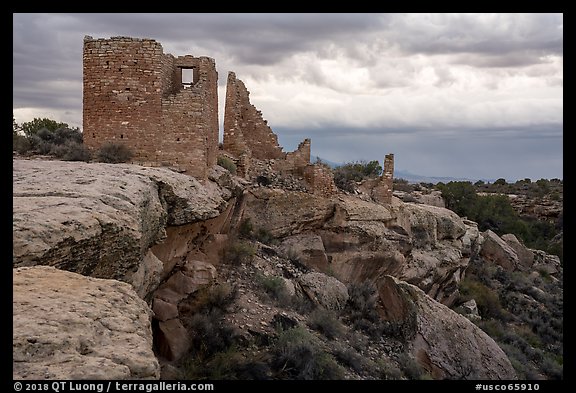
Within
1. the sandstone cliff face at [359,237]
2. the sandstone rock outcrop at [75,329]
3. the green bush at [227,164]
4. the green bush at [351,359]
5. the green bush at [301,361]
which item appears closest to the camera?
the sandstone rock outcrop at [75,329]

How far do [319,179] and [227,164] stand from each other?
3288mm

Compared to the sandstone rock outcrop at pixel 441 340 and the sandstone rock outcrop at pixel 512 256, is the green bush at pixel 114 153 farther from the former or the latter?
the sandstone rock outcrop at pixel 512 256

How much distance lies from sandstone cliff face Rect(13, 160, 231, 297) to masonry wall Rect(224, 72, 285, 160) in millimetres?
6796

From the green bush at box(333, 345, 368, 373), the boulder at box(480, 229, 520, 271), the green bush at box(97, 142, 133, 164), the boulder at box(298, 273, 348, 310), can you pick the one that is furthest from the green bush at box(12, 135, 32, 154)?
the boulder at box(480, 229, 520, 271)

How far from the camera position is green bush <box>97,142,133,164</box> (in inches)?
477

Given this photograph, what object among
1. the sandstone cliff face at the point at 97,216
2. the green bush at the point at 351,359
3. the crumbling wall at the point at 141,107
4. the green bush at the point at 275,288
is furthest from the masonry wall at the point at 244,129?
the green bush at the point at 351,359

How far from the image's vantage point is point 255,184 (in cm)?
1614

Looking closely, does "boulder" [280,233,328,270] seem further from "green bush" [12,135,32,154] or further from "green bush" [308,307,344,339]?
"green bush" [12,135,32,154]

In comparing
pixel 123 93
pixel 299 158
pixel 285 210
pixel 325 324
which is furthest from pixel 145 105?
pixel 325 324

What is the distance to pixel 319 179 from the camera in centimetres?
1694

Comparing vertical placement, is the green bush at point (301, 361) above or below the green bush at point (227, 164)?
below

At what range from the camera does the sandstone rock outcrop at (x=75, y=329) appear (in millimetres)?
3760

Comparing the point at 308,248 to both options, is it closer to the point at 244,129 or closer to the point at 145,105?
the point at 244,129

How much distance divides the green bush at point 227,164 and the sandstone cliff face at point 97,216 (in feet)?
16.8
